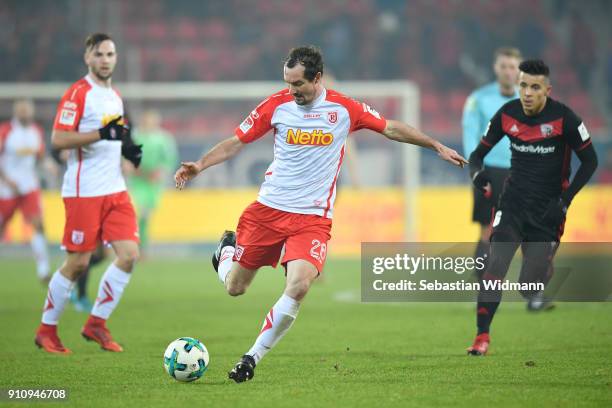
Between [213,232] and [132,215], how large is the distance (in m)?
10.1

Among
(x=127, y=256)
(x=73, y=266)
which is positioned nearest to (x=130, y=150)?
(x=127, y=256)

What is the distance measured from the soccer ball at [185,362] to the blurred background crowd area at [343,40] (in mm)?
17209

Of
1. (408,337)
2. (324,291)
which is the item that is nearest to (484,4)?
(324,291)

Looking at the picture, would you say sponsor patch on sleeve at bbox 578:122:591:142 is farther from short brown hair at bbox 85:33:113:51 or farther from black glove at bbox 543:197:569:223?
short brown hair at bbox 85:33:113:51

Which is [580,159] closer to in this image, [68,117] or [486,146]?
[486,146]

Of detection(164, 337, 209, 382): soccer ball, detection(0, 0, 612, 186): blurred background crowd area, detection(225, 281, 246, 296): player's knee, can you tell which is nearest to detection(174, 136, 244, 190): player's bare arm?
detection(225, 281, 246, 296): player's knee

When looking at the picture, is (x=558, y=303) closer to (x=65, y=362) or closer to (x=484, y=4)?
(x=65, y=362)

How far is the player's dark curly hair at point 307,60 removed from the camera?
6.76 metres

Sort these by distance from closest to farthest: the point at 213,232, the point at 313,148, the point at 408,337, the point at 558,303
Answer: the point at 313,148 < the point at 408,337 < the point at 558,303 < the point at 213,232

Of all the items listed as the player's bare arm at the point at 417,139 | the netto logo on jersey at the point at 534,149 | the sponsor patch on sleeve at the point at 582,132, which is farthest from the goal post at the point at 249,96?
the player's bare arm at the point at 417,139

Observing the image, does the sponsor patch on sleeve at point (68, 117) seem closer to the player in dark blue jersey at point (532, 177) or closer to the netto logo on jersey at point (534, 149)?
the player in dark blue jersey at point (532, 177)

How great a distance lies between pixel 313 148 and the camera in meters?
6.98

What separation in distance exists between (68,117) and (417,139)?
9.62ft

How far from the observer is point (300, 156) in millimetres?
7004
